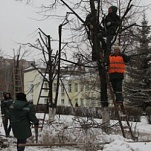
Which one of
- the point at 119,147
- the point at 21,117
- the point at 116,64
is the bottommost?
the point at 119,147

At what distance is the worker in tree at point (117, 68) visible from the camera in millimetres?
10883

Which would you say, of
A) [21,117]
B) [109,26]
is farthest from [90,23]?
[21,117]

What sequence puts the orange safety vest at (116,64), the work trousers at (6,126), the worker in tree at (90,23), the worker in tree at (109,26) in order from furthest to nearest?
the work trousers at (6,126) < the worker in tree at (90,23) < the worker in tree at (109,26) < the orange safety vest at (116,64)

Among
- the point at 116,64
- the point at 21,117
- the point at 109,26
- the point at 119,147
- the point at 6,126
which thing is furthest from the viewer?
the point at 6,126

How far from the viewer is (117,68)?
35.9 feet

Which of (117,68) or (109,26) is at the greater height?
(109,26)

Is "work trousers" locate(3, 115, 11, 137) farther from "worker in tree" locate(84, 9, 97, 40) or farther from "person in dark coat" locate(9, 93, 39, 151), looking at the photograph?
"person in dark coat" locate(9, 93, 39, 151)

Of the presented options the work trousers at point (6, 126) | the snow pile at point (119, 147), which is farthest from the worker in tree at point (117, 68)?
the work trousers at point (6, 126)

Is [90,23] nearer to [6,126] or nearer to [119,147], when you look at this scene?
[6,126]

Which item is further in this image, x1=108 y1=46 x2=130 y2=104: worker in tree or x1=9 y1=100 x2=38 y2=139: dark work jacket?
x1=108 y1=46 x2=130 y2=104: worker in tree

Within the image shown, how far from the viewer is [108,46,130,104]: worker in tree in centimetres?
1088

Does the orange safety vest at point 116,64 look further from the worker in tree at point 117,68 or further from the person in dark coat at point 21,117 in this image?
the person in dark coat at point 21,117

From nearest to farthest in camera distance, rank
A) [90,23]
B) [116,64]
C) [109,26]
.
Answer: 1. [116,64]
2. [109,26]
3. [90,23]

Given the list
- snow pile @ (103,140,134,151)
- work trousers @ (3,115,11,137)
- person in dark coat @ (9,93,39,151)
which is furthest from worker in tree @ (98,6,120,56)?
snow pile @ (103,140,134,151)
